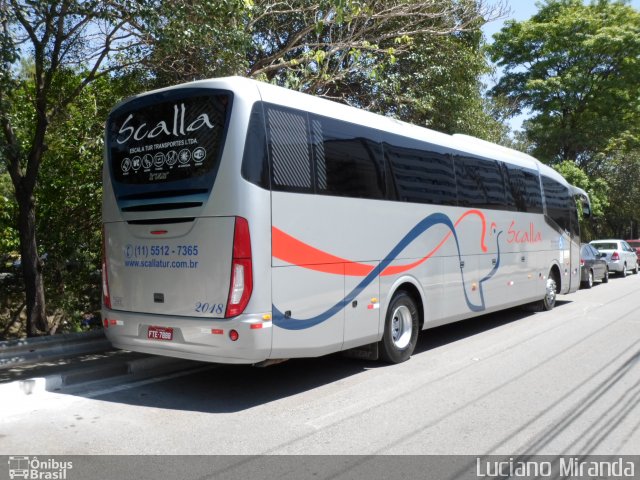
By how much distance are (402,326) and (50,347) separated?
4705 millimetres

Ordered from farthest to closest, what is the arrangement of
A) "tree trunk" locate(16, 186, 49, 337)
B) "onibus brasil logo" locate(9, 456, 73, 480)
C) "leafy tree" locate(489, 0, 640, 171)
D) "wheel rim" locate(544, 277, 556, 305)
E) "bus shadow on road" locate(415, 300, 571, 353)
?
"leafy tree" locate(489, 0, 640, 171) → "wheel rim" locate(544, 277, 556, 305) → "bus shadow on road" locate(415, 300, 571, 353) → "tree trunk" locate(16, 186, 49, 337) → "onibus brasil logo" locate(9, 456, 73, 480)

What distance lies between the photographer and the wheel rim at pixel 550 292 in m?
13.3

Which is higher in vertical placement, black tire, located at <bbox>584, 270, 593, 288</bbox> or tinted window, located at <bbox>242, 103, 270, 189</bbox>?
tinted window, located at <bbox>242, 103, 270, 189</bbox>

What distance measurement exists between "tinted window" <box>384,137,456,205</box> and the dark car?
36.7 ft

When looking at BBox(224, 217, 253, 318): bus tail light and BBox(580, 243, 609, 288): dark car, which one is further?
BBox(580, 243, 609, 288): dark car

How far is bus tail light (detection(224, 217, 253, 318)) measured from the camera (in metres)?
5.87

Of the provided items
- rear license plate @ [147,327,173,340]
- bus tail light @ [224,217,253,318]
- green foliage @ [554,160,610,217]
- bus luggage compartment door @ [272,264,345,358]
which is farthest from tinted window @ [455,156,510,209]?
green foliage @ [554,160,610,217]

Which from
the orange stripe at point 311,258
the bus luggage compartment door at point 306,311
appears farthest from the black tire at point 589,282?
the bus luggage compartment door at point 306,311

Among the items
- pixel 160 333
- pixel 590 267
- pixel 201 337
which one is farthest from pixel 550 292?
pixel 160 333

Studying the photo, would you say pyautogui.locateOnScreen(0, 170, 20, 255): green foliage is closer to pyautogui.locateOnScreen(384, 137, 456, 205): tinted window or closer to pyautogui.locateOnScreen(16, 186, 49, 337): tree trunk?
pyautogui.locateOnScreen(16, 186, 49, 337): tree trunk

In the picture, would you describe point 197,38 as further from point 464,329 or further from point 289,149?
point 464,329

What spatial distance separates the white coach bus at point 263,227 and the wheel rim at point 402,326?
23 millimetres

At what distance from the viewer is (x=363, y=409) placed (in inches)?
237

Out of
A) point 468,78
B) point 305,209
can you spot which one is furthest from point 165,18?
point 468,78
